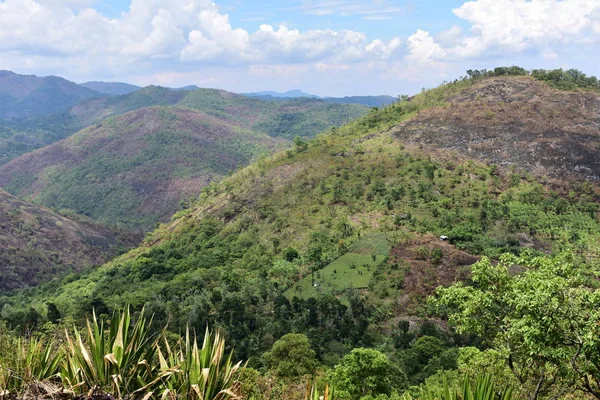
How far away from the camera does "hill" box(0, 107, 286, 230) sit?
152m

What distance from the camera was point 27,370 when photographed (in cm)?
756

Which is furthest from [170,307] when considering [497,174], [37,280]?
[37,280]

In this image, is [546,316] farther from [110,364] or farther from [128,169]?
[128,169]

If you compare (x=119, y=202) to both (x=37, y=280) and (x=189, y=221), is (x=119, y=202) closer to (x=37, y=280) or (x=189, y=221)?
(x=37, y=280)

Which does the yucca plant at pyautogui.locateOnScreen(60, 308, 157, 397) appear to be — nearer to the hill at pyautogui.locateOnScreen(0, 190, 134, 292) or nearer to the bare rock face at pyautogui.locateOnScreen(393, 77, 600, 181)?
the bare rock face at pyautogui.locateOnScreen(393, 77, 600, 181)

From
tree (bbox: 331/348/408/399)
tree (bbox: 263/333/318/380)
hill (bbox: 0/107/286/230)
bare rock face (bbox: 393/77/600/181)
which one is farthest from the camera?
hill (bbox: 0/107/286/230)

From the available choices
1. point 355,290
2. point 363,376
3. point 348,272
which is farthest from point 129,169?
point 363,376

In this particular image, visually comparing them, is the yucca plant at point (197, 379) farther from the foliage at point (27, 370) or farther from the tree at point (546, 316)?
the tree at point (546, 316)

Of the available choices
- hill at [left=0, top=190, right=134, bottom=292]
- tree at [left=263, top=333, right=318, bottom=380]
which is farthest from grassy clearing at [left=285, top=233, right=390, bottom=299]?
hill at [left=0, top=190, right=134, bottom=292]

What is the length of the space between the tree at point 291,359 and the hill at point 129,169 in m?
117

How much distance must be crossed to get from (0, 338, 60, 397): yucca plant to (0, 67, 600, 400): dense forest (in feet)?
0.16

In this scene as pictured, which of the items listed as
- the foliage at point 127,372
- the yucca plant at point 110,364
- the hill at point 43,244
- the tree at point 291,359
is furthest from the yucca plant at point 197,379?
the hill at point 43,244

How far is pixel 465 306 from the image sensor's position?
10.9 metres

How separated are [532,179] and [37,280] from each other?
82974 millimetres
